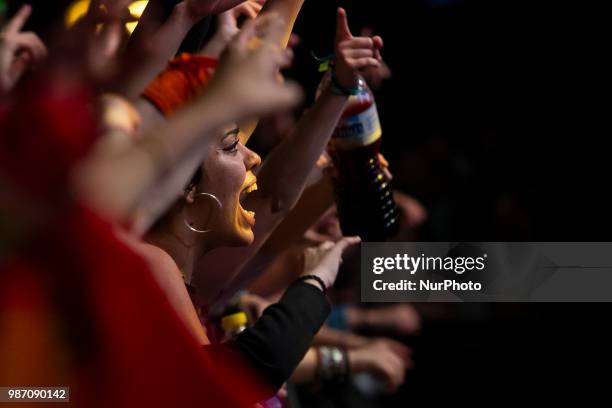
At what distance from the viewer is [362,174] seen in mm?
2053

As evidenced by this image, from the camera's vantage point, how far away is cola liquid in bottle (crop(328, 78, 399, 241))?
6.30 ft

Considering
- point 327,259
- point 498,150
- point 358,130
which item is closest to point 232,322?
point 327,259

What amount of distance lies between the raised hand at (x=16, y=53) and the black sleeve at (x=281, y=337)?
1.82ft

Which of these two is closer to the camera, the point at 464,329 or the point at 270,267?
the point at 270,267

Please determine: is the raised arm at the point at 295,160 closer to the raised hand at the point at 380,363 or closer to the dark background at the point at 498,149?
the raised hand at the point at 380,363

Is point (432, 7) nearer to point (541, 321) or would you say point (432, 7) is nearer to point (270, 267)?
point (541, 321)

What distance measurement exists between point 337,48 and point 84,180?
2.59 feet

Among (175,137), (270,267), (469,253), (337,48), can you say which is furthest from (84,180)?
(469,253)

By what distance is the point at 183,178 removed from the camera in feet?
3.55

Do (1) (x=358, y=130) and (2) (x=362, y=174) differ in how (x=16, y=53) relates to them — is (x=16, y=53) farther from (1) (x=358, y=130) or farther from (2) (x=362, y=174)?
(2) (x=362, y=174)

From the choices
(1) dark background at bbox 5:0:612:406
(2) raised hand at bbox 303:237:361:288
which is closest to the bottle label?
(2) raised hand at bbox 303:237:361:288

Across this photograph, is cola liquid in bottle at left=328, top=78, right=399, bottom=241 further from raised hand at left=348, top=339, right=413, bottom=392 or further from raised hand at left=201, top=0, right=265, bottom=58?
raised hand at left=348, top=339, right=413, bottom=392

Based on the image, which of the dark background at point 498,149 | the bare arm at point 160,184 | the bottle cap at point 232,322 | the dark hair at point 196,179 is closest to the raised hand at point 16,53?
the bare arm at point 160,184

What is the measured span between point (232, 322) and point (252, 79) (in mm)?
1199
